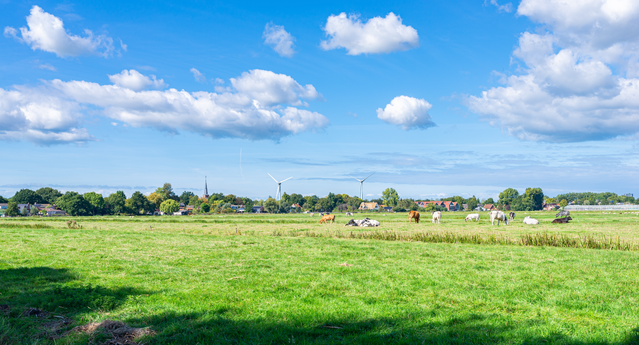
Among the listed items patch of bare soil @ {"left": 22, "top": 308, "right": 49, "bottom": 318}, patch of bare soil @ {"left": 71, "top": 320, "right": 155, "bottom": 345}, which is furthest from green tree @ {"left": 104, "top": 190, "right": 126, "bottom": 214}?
patch of bare soil @ {"left": 71, "top": 320, "right": 155, "bottom": 345}

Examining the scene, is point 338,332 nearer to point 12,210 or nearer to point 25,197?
point 12,210

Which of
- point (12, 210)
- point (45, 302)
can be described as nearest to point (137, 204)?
point (12, 210)

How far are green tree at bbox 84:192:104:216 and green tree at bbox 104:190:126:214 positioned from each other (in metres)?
2.68

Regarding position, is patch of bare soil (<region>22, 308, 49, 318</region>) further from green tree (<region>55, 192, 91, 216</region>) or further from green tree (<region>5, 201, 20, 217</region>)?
green tree (<region>5, 201, 20, 217</region>)

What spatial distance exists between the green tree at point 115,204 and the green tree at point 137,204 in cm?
193

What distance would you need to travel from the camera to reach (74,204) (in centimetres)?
13012

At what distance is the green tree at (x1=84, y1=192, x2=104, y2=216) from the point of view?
14338 centimetres

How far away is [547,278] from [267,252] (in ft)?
43.2

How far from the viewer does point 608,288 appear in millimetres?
12711

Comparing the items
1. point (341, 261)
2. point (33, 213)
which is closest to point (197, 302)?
point (341, 261)

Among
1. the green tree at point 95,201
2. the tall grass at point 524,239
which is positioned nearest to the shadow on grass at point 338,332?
the tall grass at point 524,239

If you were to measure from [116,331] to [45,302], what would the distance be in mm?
3780

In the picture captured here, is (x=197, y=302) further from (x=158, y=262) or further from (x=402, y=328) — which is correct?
(x=158, y=262)

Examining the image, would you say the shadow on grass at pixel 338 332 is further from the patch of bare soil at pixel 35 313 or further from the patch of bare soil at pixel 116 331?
the patch of bare soil at pixel 35 313
